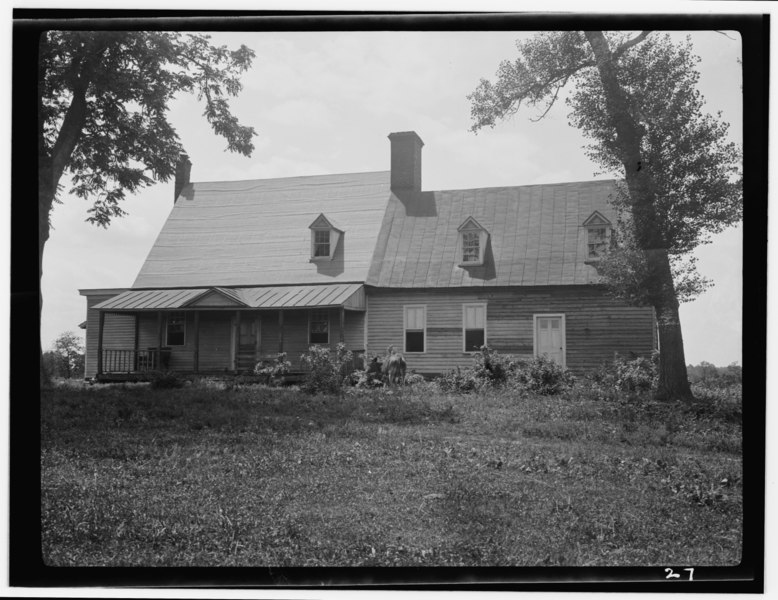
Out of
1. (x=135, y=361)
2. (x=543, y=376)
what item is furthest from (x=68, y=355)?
(x=543, y=376)

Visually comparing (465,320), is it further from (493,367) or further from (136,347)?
(136,347)

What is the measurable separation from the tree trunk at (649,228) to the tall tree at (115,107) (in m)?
2.90

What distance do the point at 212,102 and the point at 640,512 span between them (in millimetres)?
4612

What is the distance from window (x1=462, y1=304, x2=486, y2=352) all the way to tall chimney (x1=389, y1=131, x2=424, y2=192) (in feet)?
3.70

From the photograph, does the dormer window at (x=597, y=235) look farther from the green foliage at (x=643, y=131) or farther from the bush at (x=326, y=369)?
the bush at (x=326, y=369)

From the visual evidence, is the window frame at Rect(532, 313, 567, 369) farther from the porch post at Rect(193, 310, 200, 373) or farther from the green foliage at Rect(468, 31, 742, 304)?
the porch post at Rect(193, 310, 200, 373)

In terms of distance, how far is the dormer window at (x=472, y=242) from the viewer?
17.0ft

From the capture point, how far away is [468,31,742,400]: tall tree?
15.2 ft

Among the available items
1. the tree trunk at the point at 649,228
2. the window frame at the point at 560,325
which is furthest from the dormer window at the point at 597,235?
the window frame at the point at 560,325

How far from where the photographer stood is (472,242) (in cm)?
520

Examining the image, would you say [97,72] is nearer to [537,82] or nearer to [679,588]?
[537,82]

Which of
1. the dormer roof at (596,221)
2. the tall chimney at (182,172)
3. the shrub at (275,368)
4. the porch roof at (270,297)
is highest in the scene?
the tall chimney at (182,172)

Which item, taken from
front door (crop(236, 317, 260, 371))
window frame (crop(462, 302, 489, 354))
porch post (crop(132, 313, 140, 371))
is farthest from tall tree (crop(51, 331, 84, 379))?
window frame (crop(462, 302, 489, 354))

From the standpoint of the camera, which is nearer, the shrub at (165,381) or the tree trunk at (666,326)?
the tree trunk at (666,326)
